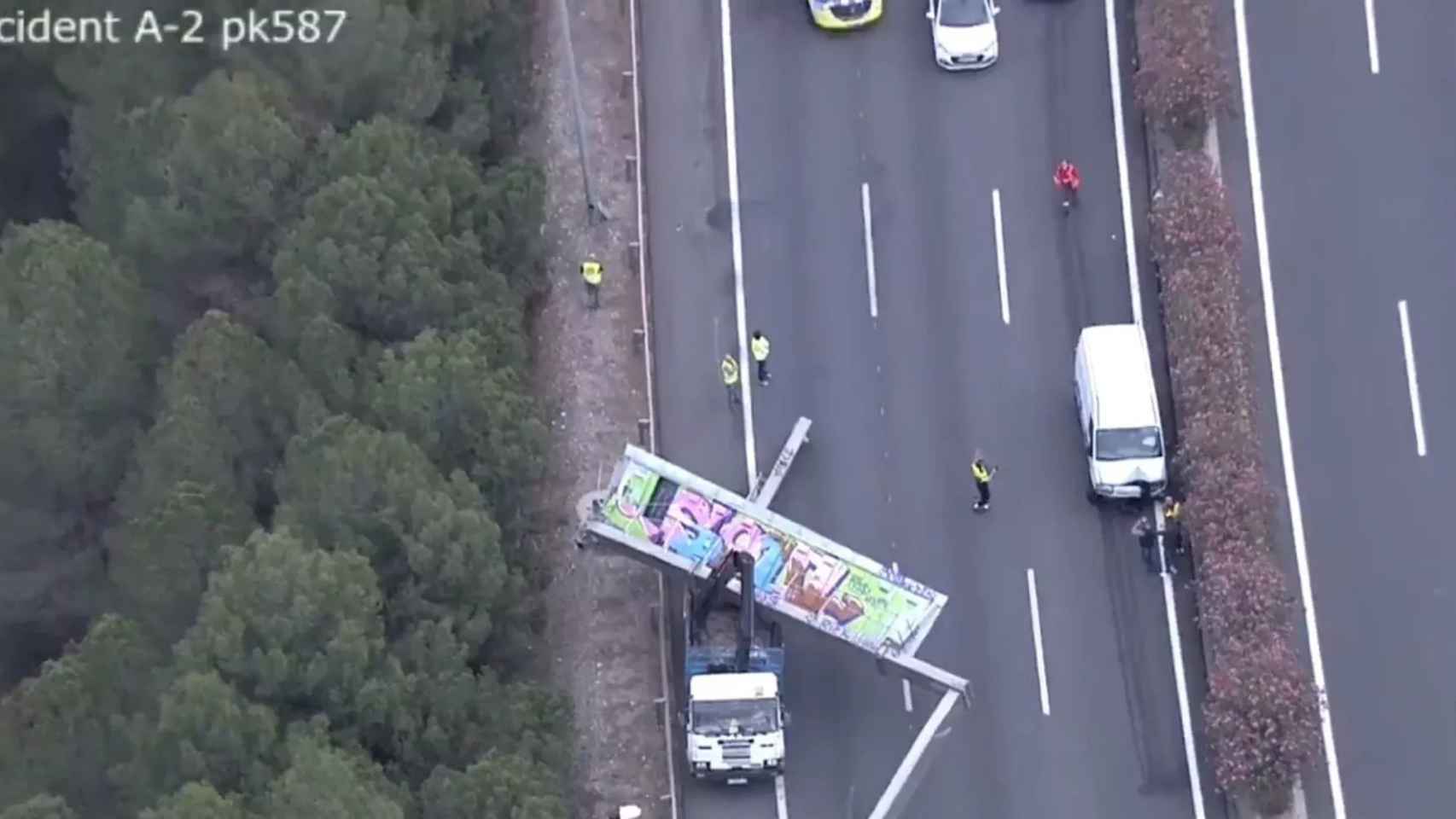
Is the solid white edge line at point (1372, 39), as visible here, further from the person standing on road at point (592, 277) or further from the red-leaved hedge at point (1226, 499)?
the person standing on road at point (592, 277)

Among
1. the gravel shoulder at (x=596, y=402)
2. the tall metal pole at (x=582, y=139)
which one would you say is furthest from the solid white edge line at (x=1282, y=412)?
the tall metal pole at (x=582, y=139)

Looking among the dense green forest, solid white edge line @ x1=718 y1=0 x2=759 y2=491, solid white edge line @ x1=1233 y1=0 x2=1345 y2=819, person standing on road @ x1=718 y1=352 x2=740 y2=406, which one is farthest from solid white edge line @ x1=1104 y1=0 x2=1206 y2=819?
the dense green forest

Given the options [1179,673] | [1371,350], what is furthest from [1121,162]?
[1179,673]

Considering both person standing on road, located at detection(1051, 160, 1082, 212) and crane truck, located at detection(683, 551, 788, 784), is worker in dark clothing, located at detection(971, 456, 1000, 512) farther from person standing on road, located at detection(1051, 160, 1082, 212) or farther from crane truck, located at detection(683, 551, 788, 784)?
person standing on road, located at detection(1051, 160, 1082, 212)

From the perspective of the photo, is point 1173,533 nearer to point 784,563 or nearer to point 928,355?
point 928,355

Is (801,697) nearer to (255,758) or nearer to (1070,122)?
(255,758)

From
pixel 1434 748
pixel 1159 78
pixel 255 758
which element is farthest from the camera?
pixel 1159 78

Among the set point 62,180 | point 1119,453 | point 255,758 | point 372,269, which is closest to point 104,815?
point 255,758
